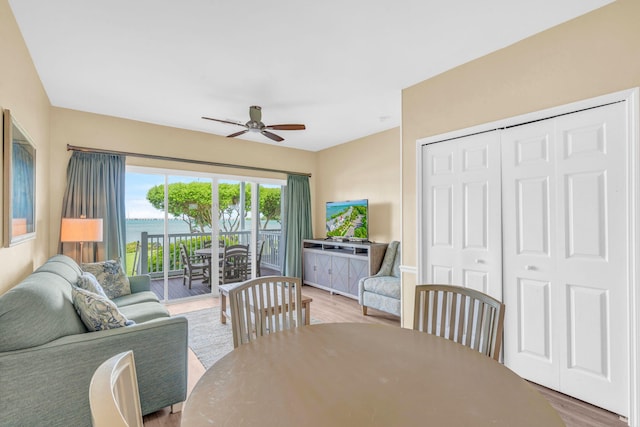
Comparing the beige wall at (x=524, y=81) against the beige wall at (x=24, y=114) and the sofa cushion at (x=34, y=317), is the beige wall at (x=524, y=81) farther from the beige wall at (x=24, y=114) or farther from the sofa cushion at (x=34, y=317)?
the beige wall at (x=24, y=114)

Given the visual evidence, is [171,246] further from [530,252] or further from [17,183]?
[530,252]

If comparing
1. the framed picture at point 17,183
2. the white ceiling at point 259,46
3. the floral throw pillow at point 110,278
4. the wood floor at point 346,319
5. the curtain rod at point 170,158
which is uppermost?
the white ceiling at point 259,46

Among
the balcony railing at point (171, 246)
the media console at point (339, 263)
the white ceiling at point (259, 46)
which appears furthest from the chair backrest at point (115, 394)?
the balcony railing at point (171, 246)

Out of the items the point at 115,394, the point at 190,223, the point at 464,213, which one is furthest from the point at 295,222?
the point at 115,394

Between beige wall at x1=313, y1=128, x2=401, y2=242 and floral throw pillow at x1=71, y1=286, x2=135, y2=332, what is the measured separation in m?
3.75

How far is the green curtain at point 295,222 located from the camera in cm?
576

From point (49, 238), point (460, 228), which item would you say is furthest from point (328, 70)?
point (49, 238)

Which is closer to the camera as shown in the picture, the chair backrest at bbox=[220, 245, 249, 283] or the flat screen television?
the flat screen television

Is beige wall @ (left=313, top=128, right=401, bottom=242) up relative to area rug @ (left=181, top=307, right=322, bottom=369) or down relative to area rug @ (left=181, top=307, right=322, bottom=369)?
up

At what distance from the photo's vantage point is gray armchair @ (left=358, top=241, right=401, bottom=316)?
12.2 feet

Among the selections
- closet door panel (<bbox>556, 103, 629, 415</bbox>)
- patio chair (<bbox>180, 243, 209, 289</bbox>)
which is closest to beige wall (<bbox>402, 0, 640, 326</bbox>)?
closet door panel (<bbox>556, 103, 629, 415</bbox>)

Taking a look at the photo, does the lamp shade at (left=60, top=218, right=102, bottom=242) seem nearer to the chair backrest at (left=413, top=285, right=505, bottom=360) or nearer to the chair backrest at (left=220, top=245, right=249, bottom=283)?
the chair backrest at (left=220, top=245, right=249, bottom=283)

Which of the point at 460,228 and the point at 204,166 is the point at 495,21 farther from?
the point at 204,166

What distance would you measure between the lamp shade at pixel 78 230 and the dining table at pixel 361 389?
3.10m
